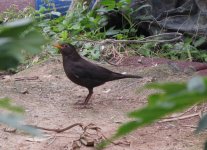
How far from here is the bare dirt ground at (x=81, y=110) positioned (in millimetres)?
3861

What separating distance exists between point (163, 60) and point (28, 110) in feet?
7.97

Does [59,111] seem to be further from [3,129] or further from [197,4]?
[197,4]

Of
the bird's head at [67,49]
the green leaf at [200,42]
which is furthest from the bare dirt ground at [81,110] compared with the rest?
the green leaf at [200,42]

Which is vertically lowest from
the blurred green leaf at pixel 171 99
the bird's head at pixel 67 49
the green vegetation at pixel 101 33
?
the green vegetation at pixel 101 33

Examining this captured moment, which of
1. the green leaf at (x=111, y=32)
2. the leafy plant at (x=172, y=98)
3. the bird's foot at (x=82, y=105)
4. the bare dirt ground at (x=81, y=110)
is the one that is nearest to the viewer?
the leafy plant at (x=172, y=98)

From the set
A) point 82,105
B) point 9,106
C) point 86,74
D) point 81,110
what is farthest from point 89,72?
point 9,106

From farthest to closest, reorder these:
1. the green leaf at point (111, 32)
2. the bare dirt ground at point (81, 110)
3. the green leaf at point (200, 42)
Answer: the green leaf at point (111, 32)
the green leaf at point (200, 42)
the bare dirt ground at point (81, 110)

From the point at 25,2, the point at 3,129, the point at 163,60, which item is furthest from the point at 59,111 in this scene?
the point at 25,2

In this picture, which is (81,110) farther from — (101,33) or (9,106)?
(9,106)

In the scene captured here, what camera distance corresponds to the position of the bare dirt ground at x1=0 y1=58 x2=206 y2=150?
12.7 feet

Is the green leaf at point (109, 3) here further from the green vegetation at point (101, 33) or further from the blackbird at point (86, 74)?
the blackbird at point (86, 74)

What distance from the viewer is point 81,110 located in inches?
191

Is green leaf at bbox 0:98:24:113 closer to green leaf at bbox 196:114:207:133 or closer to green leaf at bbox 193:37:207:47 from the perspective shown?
green leaf at bbox 196:114:207:133

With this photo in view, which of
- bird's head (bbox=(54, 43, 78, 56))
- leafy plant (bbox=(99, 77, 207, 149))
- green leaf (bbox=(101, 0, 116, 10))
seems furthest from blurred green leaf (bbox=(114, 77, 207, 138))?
green leaf (bbox=(101, 0, 116, 10))
